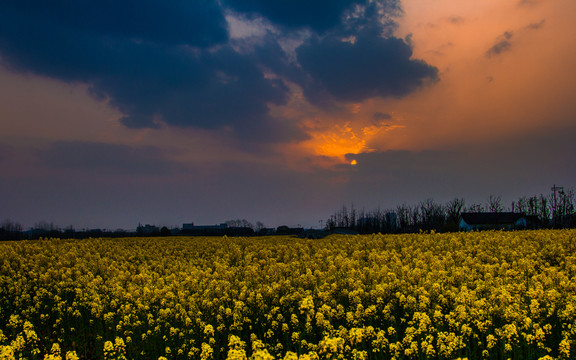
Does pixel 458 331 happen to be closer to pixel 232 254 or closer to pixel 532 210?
pixel 232 254

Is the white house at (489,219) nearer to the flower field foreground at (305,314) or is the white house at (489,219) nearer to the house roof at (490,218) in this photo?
the house roof at (490,218)

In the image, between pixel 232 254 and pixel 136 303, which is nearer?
pixel 136 303

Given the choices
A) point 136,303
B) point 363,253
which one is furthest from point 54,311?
point 363,253

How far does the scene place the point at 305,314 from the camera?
11766 mm

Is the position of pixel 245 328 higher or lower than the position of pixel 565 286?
lower

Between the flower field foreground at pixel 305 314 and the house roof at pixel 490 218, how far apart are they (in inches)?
3696

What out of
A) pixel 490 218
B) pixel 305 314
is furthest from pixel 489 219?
pixel 305 314

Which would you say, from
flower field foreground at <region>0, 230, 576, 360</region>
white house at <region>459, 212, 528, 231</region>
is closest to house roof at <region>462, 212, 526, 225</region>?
white house at <region>459, 212, 528, 231</region>

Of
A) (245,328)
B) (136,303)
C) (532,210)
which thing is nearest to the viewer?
(245,328)

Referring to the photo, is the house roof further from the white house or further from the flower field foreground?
the flower field foreground

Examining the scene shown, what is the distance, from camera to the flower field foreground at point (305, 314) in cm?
888

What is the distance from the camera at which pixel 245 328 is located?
11.9 meters

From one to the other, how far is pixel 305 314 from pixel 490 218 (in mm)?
112693

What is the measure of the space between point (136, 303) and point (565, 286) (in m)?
13.8
